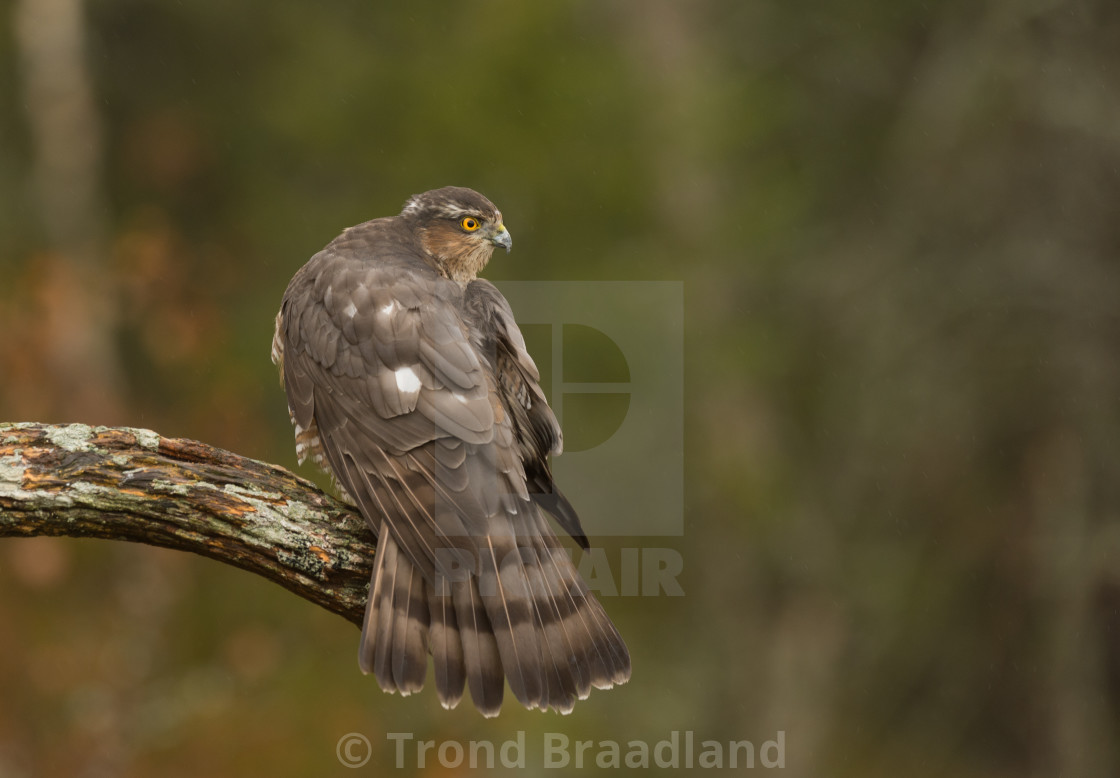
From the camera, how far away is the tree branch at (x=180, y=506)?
3.45 metres

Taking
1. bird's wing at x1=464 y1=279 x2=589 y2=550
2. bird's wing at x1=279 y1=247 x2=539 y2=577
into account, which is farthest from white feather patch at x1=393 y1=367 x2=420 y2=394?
bird's wing at x1=464 y1=279 x2=589 y2=550

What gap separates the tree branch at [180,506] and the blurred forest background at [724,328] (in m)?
4.19

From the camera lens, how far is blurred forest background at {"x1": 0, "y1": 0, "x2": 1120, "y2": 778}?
25.0 feet

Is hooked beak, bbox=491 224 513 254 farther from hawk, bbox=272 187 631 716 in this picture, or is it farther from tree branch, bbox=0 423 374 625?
tree branch, bbox=0 423 374 625

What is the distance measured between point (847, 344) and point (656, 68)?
3.09m

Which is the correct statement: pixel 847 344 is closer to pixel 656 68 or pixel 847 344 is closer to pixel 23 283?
pixel 656 68

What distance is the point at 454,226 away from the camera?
4922 millimetres

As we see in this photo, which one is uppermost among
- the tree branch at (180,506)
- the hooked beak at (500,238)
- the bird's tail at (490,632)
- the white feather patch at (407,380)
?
the hooked beak at (500,238)

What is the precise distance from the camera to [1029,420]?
809 centimetres

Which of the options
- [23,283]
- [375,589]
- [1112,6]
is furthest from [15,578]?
[1112,6]

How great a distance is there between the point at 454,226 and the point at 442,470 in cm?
166

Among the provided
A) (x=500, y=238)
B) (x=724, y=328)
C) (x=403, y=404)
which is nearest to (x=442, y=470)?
(x=403, y=404)

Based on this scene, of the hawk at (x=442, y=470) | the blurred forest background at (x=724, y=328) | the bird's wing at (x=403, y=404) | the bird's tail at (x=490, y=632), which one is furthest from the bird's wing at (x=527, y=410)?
the blurred forest background at (x=724, y=328)

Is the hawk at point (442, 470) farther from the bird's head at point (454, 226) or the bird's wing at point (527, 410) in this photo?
the bird's head at point (454, 226)
